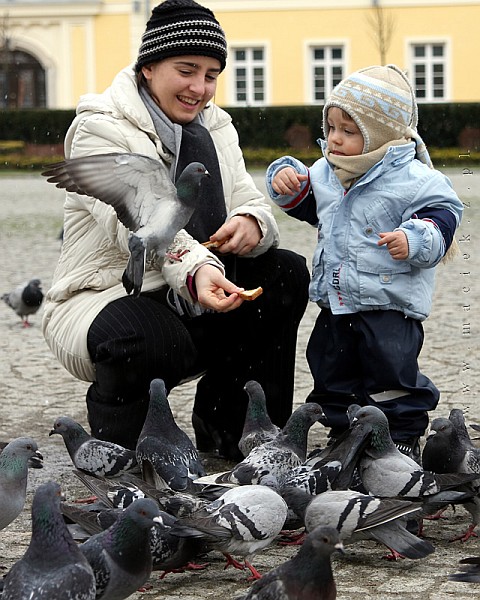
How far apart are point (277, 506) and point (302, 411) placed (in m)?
0.69

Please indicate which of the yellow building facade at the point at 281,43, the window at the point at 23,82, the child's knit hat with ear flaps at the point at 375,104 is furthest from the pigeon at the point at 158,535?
the window at the point at 23,82

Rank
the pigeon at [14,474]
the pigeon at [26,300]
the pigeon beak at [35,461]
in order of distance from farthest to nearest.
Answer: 1. the pigeon at [26,300]
2. the pigeon beak at [35,461]
3. the pigeon at [14,474]

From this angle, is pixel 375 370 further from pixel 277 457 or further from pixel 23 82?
pixel 23 82

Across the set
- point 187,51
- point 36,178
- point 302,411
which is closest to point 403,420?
point 302,411

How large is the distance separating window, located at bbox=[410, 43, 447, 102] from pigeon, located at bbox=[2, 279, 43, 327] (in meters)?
32.6

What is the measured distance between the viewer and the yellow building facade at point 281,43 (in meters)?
40.1

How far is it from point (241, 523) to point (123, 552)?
17.5 inches

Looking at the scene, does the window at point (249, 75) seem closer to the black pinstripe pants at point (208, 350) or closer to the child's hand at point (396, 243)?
the black pinstripe pants at point (208, 350)

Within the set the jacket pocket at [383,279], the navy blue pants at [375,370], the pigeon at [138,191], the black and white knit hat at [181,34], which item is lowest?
the navy blue pants at [375,370]

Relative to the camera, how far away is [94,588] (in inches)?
118

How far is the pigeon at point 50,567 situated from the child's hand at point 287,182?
6.84 ft

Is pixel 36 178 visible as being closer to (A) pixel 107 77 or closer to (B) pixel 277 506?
(A) pixel 107 77

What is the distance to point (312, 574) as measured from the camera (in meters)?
2.96

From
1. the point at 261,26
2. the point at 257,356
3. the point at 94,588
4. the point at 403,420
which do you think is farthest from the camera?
the point at 261,26
